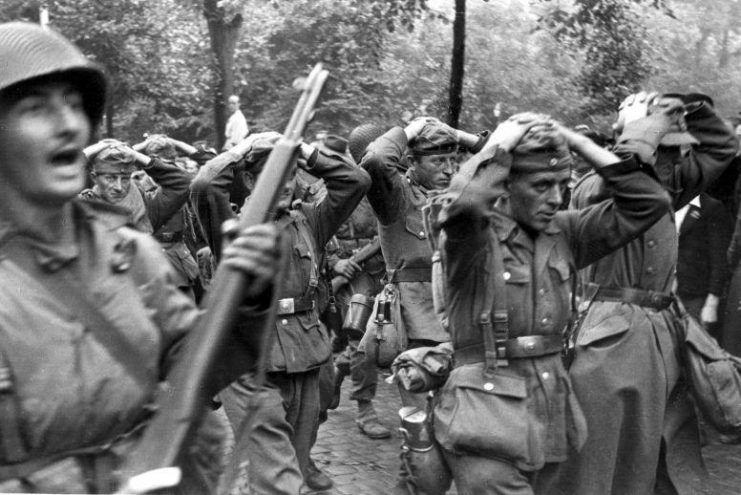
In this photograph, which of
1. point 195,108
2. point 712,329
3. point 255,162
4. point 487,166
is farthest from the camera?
point 195,108

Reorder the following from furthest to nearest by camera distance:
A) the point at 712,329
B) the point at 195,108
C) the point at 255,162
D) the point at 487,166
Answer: the point at 195,108
the point at 712,329
the point at 255,162
the point at 487,166

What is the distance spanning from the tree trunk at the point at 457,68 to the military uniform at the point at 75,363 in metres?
8.21

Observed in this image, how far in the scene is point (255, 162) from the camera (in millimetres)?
6133

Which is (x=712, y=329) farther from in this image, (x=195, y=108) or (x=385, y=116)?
(x=195, y=108)

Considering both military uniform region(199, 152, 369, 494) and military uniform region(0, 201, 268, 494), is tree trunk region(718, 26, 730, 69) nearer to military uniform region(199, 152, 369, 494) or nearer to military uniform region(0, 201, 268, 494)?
military uniform region(199, 152, 369, 494)

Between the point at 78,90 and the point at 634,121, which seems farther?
the point at 634,121

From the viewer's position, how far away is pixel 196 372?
2.38m

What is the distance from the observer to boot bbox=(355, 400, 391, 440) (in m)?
8.35

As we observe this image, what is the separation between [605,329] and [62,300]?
3.63 meters

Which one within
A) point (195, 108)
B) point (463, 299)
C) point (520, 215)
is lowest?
point (195, 108)

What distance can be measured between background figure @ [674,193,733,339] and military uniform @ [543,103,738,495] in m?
2.62

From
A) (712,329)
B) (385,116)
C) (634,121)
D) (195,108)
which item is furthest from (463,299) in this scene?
(195,108)

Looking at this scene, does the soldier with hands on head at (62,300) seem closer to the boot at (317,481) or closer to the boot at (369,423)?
the boot at (317,481)

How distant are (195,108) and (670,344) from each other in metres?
18.0
